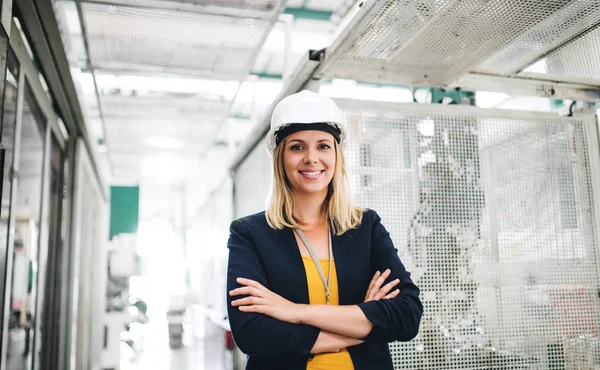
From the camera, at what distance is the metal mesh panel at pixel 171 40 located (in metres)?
2.89

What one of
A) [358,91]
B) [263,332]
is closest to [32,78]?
[263,332]

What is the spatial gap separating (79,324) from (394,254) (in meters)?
3.49

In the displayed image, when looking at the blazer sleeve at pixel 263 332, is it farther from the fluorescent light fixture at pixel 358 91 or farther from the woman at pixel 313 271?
the fluorescent light fixture at pixel 358 91

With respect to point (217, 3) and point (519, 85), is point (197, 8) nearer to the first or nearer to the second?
point (217, 3)

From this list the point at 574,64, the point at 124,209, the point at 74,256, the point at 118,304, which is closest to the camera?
the point at 574,64

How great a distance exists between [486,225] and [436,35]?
88 cm

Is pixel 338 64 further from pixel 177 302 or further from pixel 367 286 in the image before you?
pixel 177 302

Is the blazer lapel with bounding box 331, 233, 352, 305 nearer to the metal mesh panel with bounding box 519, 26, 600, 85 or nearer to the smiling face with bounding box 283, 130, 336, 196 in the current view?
the smiling face with bounding box 283, 130, 336, 196

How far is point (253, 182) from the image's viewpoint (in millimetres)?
3318

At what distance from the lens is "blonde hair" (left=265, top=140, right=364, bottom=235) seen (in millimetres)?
1489

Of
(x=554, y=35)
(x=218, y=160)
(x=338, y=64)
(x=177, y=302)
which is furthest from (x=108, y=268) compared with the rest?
(x=554, y=35)

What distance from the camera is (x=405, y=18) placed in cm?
170

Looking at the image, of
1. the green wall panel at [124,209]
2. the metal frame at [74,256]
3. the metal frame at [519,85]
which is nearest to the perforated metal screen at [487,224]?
the metal frame at [519,85]

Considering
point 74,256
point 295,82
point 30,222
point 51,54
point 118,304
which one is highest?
point 51,54
